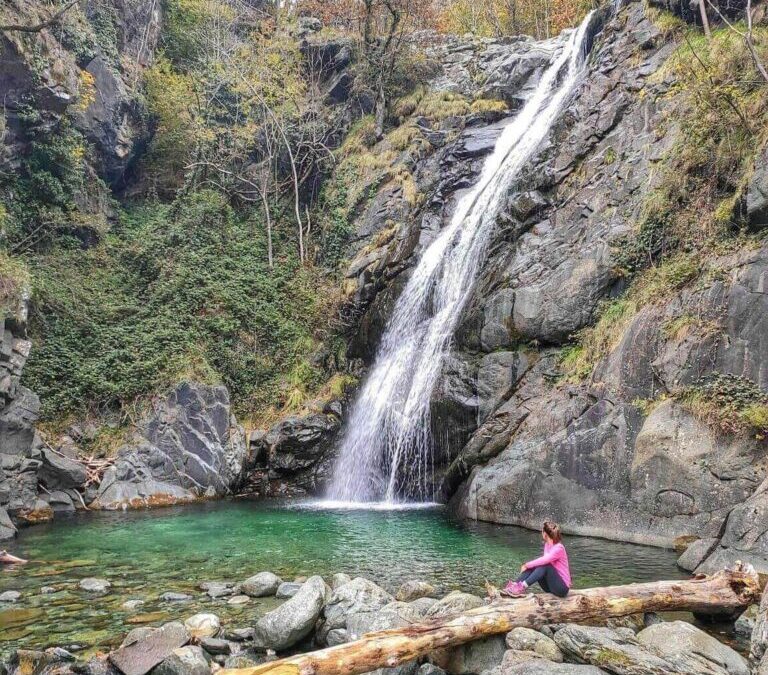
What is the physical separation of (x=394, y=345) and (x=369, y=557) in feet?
28.3

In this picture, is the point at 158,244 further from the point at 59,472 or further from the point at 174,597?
the point at 174,597

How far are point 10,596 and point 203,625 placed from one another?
310 cm

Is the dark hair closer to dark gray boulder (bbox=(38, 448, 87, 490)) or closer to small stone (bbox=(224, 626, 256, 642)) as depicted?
small stone (bbox=(224, 626, 256, 642))

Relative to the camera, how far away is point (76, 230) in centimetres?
2152

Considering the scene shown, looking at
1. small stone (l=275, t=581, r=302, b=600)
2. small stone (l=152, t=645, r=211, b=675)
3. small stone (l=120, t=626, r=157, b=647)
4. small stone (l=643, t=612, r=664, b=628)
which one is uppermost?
small stone (l=643, t=612, r=664, b=628)

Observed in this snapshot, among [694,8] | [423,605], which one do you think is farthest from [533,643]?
[694,8]

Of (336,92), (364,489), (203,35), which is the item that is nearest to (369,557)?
(364,489)

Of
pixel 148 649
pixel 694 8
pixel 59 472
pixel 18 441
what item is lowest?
pixel 148 649

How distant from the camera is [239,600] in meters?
7.24

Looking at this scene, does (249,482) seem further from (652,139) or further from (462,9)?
(462,9)

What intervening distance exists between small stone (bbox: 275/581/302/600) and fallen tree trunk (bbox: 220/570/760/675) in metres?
2.94

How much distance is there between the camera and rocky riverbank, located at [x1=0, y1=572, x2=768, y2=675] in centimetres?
472

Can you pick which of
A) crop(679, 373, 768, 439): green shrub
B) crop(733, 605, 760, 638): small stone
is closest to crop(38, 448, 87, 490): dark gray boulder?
crop(679, 373, 768, 439): green shrub

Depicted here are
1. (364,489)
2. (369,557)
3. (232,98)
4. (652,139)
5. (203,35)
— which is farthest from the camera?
(203,35)
